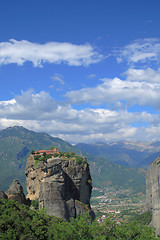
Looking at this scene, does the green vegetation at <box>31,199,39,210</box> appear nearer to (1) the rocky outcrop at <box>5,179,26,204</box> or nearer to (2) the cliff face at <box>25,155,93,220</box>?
(2) the cliff face at <box>25,155,93,220</box>

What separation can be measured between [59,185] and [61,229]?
25765 mm

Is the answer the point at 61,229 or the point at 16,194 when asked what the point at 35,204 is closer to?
the point at 16,194

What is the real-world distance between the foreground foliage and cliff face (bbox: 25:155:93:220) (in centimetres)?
1403

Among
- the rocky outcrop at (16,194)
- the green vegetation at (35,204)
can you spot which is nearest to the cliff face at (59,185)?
the green vegetation at (35,204)

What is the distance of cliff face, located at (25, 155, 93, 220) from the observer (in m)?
68.1

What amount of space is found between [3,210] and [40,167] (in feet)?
77.0

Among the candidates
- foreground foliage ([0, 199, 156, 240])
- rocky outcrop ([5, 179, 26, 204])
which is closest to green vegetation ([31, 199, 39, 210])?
rocky outcrop ([5, 179, 26, 204])

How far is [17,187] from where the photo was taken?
229 ft

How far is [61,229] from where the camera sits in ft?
145

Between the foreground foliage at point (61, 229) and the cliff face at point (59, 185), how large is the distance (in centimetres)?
1403

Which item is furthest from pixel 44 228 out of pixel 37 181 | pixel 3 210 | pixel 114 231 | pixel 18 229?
pixel 37 181

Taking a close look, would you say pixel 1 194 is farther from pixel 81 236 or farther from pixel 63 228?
pixel 81 236

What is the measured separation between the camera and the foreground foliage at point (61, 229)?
1661 inches

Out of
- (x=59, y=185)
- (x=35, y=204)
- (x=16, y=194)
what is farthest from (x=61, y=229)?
(x=35, y=204)
